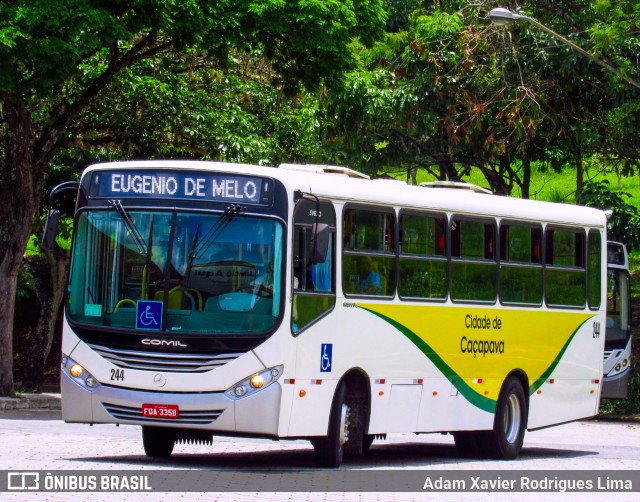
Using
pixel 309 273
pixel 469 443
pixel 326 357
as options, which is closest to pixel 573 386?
pixel 469 443

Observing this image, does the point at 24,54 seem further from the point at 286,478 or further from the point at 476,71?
the point at 476,71

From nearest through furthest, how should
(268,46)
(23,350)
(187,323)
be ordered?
1. (187,323)
2. (268,46)
3. (23,350)

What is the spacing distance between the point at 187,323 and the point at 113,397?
993 millimetres

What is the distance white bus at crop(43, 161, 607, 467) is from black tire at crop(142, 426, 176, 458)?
17 millimetres

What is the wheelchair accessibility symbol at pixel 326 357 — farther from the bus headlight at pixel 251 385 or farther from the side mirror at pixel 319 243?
the side mirror at pixel 319 243

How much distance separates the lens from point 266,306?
12.1m

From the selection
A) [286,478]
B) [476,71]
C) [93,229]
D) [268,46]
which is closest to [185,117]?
[268,46]

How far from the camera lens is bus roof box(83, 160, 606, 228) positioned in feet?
41.3

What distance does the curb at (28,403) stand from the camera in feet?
76.1

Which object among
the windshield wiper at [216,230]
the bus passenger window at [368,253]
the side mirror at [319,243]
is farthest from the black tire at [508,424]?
the windshield wiper at [216,230]

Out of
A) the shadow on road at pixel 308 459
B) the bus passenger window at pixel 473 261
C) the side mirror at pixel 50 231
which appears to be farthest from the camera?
the bus passenger window at pixel 473 261

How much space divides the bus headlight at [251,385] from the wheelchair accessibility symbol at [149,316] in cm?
91
